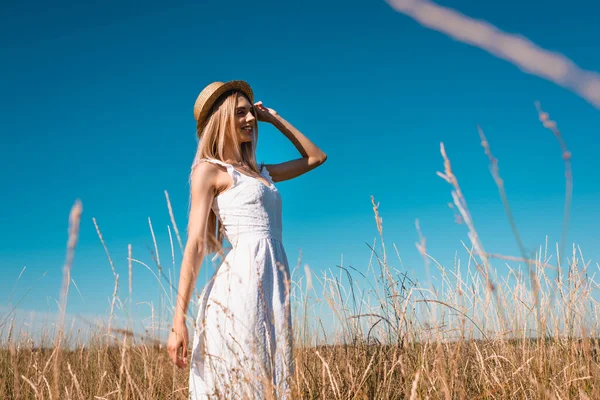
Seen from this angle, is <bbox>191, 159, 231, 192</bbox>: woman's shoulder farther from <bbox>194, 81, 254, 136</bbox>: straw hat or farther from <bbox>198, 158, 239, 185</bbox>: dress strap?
<bbox>194, 81, 254, 136</bbox>: straw hat

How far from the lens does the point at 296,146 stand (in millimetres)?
3438

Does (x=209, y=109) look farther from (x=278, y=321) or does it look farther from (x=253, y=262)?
(x=278, y=321)

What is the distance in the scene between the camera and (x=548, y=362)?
2631 mm

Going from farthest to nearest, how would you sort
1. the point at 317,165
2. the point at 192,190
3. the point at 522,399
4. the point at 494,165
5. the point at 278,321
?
the point at 317,165
the point at 192,190
the point at 278,321
the point at 522,399
the point at 494,165

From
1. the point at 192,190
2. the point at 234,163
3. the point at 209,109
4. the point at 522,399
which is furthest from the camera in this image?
the point at 209,109

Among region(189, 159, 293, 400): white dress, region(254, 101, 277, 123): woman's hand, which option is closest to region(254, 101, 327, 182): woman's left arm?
region(254, 101, 277, 123): woman's hand

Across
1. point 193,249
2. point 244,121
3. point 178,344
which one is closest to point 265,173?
point 244,121

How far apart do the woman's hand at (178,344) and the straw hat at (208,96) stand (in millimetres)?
1355

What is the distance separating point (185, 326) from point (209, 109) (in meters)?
1.37

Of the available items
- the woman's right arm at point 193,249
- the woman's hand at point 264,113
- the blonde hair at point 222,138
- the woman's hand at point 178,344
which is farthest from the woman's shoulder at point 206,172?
the woman's hand at point 264,113

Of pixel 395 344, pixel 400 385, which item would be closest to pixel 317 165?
pixel 395 344

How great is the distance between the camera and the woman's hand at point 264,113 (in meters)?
3.40

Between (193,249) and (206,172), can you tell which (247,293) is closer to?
(193,249)

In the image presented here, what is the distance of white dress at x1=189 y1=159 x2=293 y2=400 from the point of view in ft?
7.12
